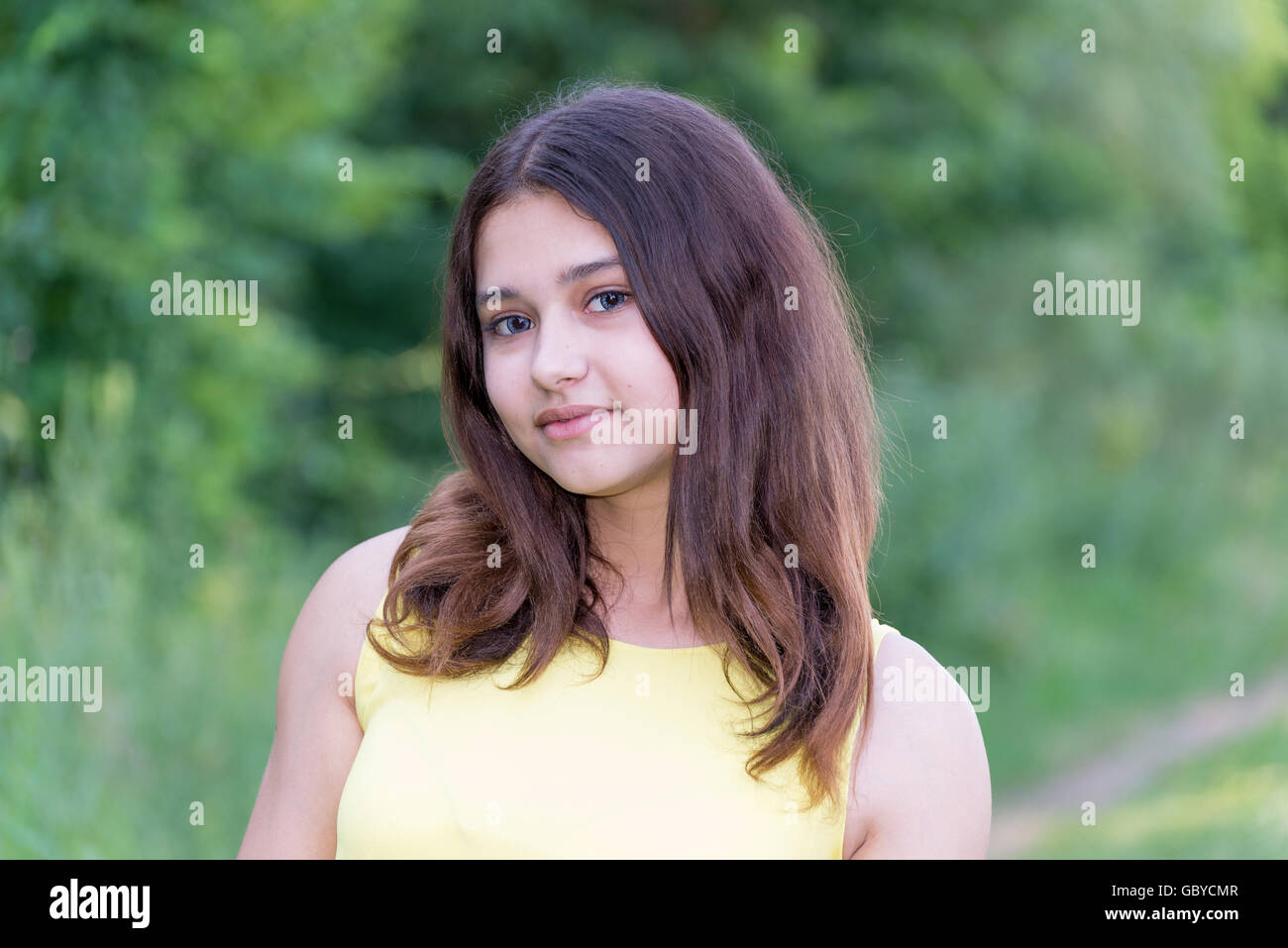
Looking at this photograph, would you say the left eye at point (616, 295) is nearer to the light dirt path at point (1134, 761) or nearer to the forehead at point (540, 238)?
the forehead at point (540, 238)

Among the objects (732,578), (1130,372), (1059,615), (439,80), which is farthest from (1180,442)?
(732,578)

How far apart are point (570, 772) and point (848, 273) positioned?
7.18m

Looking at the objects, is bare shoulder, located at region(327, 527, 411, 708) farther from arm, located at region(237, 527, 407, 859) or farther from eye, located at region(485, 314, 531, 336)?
eye, located at region(485, 314, 531, 336)

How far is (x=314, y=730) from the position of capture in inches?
85.9

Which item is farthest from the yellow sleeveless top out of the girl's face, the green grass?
the green grass

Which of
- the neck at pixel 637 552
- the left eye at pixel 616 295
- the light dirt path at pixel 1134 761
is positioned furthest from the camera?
the light dirt path at pixel 1134 761

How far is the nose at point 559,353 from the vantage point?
2051 millimetres

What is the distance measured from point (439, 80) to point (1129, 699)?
5962mm

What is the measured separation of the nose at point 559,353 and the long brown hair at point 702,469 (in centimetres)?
12

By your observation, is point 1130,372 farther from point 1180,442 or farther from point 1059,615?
point 1059,615

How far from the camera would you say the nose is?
205 centimetres

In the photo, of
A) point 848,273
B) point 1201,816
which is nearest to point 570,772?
point 1201,816

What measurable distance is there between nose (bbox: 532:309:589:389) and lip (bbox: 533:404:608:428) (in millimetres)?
38

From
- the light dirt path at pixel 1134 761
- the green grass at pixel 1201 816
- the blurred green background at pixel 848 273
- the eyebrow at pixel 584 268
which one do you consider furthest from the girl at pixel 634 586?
the light dirt path at pixel 1134 761
